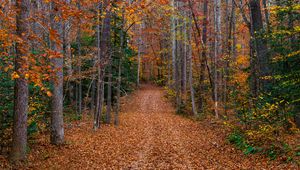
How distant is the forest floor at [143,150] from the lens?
8.63 meters

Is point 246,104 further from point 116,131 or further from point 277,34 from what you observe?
point 116,131

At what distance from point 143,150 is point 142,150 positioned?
39mm

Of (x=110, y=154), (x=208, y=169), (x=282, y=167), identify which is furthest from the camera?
(x=110, y=154)

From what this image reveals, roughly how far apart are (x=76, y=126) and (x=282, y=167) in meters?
10.7

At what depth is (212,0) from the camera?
24797mm

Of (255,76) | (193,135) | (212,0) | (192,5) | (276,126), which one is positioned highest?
(212,0)

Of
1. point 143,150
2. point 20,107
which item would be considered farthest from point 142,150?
point 20,107

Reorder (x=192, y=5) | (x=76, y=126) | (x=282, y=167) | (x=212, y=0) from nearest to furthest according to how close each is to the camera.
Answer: (x=282, y=167), (x=76, y=126), (x=192, y=5), (x=212, y=0)

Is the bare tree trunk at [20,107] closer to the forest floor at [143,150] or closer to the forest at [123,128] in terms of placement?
the forest at [123,128]

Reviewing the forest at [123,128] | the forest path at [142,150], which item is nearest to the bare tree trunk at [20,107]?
the forest at [123,128]

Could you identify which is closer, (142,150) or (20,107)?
(20,107)

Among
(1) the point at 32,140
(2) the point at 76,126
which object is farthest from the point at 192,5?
(1) the point at 32,140

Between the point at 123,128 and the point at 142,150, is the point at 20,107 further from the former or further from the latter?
the point at 123,128

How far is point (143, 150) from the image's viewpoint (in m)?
10.9
